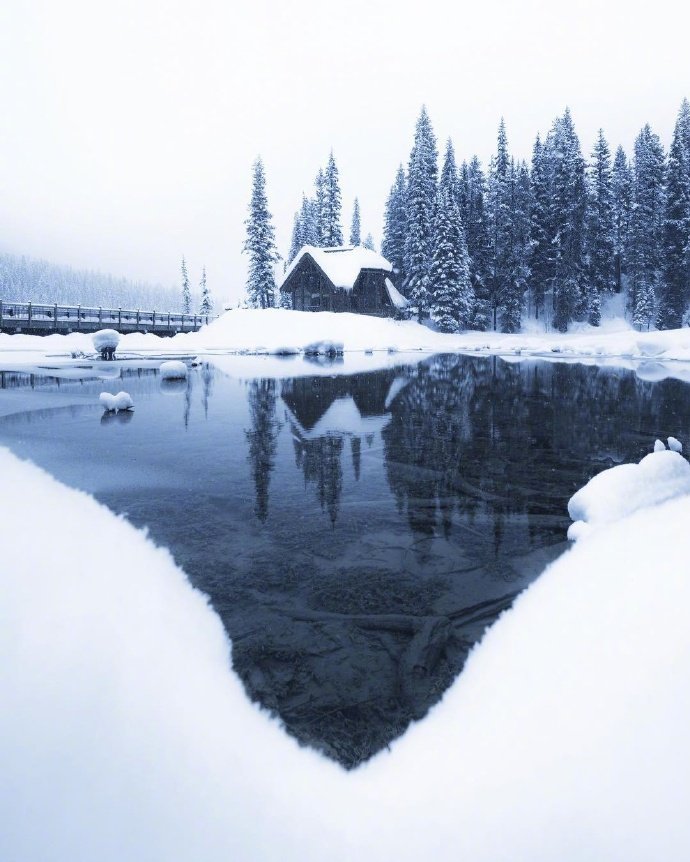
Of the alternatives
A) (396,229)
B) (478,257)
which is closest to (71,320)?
(396,229)

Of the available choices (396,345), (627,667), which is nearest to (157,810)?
(627,667)

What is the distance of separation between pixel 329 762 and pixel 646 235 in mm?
55122

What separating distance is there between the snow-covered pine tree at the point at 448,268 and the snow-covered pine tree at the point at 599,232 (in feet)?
39.0

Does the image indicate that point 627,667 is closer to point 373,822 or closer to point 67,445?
point 373,822

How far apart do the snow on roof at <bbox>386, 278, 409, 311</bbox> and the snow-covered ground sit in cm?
4843

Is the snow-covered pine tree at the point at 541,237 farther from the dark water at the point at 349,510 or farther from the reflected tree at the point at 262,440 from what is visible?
the reflected tree at the point at 262,440

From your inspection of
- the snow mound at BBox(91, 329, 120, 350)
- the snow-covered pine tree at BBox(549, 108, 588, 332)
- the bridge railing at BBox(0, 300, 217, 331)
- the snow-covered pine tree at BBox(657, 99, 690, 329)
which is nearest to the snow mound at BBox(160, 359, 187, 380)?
the snow mound at BBox(91, 329, 120, 350)

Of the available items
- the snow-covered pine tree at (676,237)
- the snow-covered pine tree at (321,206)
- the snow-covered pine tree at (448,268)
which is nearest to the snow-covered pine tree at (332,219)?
the snow-covered pine tree at (321,206)

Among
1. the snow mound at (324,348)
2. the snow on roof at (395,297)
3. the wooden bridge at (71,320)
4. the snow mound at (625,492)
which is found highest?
the snow on roof at (395,297)

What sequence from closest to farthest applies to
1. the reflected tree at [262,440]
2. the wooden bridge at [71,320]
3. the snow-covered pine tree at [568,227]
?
the reflected tree at [262,440] → the wooden bridge at [71,320] → the snow-covered pine tree at [568,227]

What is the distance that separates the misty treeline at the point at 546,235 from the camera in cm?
4597

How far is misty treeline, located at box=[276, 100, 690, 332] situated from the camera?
45969mm

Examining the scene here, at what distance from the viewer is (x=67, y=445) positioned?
952 centimetres

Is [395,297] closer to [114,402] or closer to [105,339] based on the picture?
[105,339]
